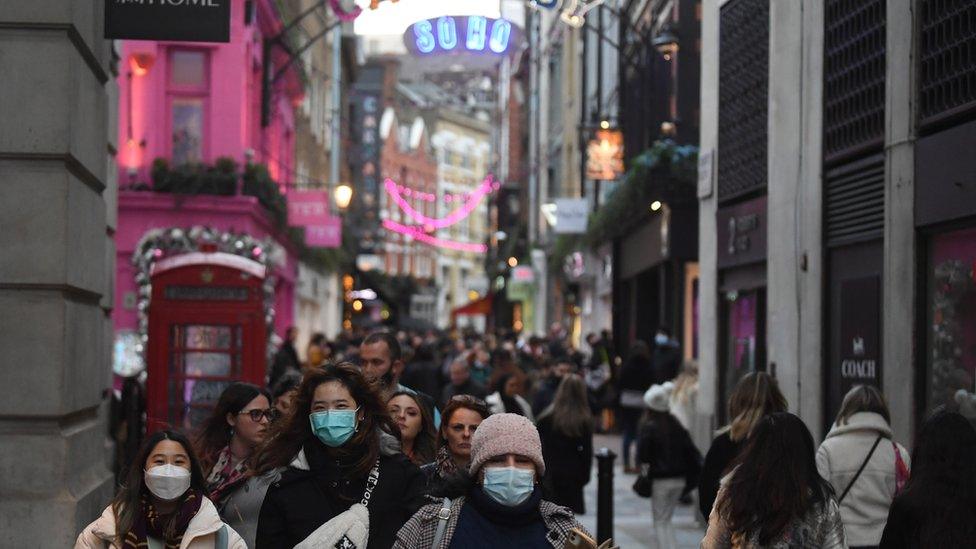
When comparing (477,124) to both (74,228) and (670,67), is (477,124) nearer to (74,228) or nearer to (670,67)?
(670,67)

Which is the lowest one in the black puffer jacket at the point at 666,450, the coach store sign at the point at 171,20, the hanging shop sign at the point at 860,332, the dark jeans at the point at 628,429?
the dark jeans at the point at 628,429

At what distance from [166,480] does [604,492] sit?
6120 mm

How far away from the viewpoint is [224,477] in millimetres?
8016

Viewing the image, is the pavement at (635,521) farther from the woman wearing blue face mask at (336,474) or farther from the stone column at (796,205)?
the woman wearing blue face mask at (336,474)

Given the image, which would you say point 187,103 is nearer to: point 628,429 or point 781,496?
point 628,429

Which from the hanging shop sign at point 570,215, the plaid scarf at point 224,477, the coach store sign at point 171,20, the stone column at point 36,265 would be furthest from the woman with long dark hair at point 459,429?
the hanging shop sign at point 570,215

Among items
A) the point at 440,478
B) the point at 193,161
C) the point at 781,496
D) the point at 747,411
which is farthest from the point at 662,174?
the point at 781,496

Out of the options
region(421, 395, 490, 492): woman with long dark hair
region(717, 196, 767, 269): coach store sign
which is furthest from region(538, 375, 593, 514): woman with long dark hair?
region(421, 395, 490, 492): woman with long dark hair

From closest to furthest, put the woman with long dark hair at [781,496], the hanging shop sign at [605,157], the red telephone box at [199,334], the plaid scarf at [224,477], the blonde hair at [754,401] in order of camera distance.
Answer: the woman with long dark hair at [781,496], the plaid scarf at [224,477], the blonde hair at [754,401], the red telephone box at [199,334], the hanging shop sign at [605,157]

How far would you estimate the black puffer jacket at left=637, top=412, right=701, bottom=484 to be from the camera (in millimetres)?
13336

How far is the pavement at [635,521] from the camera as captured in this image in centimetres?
1555

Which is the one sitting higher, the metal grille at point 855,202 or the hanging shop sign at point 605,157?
the hanging shop sign at point 605,157

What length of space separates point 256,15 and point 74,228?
2225 centimetres

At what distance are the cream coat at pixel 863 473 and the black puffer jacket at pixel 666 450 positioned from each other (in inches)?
173
